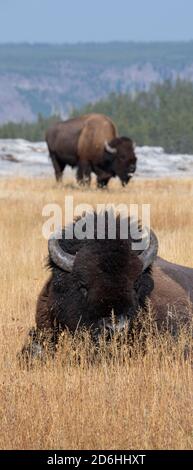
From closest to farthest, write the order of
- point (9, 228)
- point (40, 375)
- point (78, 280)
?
point (40, 375) → point (78, 280) → point (9, 228)

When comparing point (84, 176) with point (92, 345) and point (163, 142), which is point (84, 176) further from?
point (163, 142)

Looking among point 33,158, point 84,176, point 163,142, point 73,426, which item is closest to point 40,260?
point 73,426

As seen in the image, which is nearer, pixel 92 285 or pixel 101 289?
pixel 101 289

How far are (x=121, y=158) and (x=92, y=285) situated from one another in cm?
2252

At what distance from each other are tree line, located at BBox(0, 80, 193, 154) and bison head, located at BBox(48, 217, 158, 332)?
10481cm

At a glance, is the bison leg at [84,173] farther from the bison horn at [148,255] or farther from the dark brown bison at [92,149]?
the bison horn at [148,255]

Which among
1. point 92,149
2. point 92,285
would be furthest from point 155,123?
point 92,285

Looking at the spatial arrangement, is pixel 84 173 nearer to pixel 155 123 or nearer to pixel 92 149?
pixel 92 149

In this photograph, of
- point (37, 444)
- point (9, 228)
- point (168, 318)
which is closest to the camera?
point (37, 444)

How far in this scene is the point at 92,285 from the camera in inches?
302

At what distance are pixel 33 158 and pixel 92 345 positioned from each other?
3325 centimetres

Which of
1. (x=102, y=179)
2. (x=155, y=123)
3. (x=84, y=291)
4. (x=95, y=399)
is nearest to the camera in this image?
(x=95, y=399)

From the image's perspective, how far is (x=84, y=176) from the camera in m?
30.4

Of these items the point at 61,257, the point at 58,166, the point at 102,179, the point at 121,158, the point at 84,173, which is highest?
the point at 58,166
